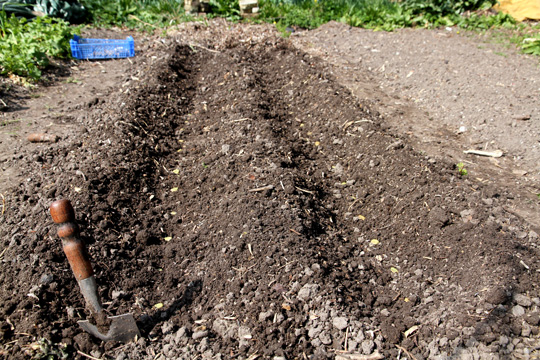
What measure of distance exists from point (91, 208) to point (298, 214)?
1612mm

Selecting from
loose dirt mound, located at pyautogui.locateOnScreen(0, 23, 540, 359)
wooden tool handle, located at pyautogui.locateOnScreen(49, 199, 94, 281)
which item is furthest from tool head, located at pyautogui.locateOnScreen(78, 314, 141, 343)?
wooden tool handle, located at pyautogui.locateOnScreen(49, 199, 94, 281)

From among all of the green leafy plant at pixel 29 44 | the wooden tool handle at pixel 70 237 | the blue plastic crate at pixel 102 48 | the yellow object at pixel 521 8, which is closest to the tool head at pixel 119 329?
the wooden tool handle at pixel 70 237

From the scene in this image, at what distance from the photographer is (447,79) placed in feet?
20.0

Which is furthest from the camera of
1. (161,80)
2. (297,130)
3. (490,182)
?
(161,80)

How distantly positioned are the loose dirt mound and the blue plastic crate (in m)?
2.22

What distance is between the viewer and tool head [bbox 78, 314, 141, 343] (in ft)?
7.95

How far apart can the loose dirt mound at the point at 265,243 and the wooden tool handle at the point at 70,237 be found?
451mm

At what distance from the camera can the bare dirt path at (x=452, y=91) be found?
4.56 m

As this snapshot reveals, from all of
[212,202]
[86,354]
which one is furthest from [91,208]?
[86,354]

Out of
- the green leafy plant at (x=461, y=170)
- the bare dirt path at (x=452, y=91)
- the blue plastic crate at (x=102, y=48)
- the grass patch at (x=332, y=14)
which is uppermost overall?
the grass patch at (x=332, y=14)

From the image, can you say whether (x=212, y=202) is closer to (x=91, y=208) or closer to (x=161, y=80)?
(x=91, y=208)

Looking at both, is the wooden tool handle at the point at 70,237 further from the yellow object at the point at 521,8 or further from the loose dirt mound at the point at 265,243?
the yellow object at the point at 521,8

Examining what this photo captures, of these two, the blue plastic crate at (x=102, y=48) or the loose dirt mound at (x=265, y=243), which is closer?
the loose dirt mound at (x=265, y=243)

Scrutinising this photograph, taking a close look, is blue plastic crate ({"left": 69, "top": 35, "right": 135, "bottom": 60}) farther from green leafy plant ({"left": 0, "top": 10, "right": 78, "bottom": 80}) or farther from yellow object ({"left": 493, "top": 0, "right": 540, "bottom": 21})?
yellow object ({"left": 493, "top": 0, "right": 540, "bottom": 21})
